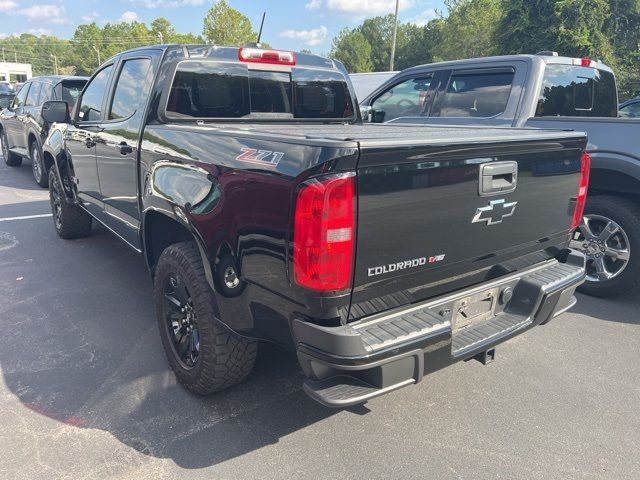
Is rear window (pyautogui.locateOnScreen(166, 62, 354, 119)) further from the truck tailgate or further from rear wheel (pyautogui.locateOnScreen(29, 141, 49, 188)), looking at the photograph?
rear wheel (pyautogui.locateOnScreen(29, 141, 49, 188))

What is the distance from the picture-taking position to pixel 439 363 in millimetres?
2168

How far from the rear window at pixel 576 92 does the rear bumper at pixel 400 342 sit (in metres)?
2.92

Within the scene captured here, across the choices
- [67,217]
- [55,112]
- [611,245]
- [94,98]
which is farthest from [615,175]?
[67,217]

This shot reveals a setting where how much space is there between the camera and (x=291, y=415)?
106 inches

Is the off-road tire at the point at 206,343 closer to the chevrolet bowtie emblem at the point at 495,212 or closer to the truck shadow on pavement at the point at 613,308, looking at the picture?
the chevrolet bowtie emblem at the point at 495,212

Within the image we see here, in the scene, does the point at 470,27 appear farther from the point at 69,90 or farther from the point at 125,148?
the point at 125,148

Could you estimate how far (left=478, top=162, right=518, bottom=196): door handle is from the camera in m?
2.28

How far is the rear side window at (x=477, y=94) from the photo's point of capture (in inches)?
189

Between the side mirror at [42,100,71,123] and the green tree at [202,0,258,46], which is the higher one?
the green tree at [202,0,258,46]

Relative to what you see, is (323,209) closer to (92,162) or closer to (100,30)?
(92,162)

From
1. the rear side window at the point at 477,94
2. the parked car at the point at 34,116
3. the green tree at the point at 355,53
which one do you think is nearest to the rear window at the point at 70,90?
the parked car at the point at 34,116

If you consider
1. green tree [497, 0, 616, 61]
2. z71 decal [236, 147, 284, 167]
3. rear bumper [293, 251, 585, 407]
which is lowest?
rear bumper [293, 251, 585, 407]

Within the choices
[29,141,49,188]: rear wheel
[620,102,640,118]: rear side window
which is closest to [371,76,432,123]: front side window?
[620,102,640,118]: rear side window

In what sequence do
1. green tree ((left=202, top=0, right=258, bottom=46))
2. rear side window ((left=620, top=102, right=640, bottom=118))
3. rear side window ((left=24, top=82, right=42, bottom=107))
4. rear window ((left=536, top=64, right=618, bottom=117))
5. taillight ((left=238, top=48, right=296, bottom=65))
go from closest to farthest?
taillight ((left=238, top=48, right=296, bottom=65)) < rear window ((left=536, top=64, right=618, bottom=117)) < rear side window ((left=24, top=82, right=42, bottom=107)) < rear side window ((left=620, top=102, right=640, bottom=118)) < green tree ((left=202, top=0, right=258, bottom=46))
